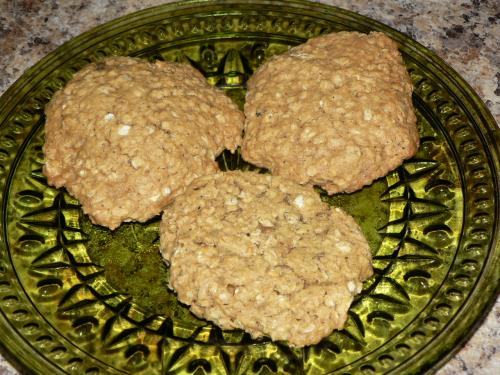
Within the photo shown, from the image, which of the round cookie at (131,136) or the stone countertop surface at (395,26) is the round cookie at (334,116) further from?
the stone countertop surface at (395,26)

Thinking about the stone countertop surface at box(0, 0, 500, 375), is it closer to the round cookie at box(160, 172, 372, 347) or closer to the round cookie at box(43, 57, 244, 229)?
the round cookie at box(43, 57, 244, 229)

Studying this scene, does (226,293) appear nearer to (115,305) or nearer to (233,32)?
(115,305)

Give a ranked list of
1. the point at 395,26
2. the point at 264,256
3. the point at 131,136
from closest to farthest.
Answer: the point at 264,256, the point at 131,136, the point at 395,26

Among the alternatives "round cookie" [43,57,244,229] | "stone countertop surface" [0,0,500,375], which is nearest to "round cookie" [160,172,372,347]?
"round cookie" [43,57,244,229]

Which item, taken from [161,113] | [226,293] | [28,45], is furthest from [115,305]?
[28,45]

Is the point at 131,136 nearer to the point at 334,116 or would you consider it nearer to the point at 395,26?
the point at 334,116

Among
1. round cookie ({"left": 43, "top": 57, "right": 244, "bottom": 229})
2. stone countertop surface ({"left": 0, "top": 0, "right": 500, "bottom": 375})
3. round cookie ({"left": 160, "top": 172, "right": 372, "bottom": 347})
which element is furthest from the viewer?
stone countertop surface ({"left": 0, "top": 0, "right": 500, "bottom": 375})

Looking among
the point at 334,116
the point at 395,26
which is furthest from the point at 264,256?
the point at 395,26
